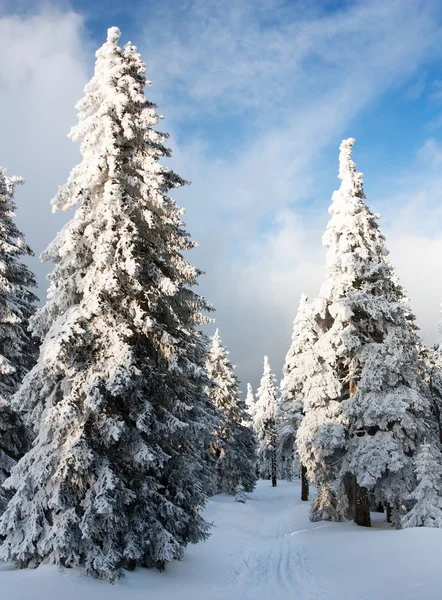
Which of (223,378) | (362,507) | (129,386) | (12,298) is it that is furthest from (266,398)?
(129,386)

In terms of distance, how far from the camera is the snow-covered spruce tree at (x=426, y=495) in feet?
53.9

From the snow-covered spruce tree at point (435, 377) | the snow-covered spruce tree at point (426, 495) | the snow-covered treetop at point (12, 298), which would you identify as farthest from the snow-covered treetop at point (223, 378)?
the snow-covered spruce tree at point (426, 495)

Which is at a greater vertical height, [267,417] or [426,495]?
[267,417]

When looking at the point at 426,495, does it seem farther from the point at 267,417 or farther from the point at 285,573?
the point at 267,417

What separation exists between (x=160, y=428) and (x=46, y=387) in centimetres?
309

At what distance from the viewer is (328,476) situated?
20.9 meters

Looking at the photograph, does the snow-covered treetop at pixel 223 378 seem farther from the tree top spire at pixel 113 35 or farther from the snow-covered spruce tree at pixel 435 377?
the tree top spire at pixel 113 35

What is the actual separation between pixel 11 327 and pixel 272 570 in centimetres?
1296

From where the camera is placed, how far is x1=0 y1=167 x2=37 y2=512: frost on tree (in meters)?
16.9

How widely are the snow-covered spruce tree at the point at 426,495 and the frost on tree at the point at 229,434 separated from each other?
67.0ft

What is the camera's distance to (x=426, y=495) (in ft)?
54.9

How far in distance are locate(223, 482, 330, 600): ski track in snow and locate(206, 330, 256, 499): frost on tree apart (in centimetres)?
1323

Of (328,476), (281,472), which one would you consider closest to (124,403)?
(328,476)

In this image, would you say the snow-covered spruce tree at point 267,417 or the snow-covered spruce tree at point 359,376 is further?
the snow-covered spruce tree at point 267,417
